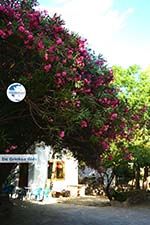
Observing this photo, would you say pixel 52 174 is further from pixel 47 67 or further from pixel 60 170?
pixel 47 67

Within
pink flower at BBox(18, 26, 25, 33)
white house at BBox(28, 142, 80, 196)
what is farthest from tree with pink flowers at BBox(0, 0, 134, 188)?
white house at BBox(28, 142, 80, 196)

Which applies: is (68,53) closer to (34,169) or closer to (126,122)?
(126,122)

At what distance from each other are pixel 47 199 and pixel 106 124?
46.1 ft

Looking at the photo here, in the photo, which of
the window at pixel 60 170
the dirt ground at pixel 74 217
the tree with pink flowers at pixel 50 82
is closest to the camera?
the tree with pink flowers at pixel 50 82

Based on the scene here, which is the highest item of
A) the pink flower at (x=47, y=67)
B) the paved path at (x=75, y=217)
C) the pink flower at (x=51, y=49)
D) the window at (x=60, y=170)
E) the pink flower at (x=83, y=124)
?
the pink flower at (x=51, y=49)

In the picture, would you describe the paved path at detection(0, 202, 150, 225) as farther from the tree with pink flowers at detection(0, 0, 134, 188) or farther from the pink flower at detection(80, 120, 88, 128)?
the pink flower at detection(80, 120, 88, 128)

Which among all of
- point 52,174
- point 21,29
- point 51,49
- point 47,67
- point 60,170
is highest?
point 21,29

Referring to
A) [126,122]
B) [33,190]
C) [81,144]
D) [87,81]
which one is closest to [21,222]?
[81,144]

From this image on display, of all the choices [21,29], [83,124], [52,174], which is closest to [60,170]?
[52,174]

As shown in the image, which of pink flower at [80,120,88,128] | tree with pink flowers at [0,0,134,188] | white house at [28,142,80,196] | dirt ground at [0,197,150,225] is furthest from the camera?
white house at [28,142,80,196]

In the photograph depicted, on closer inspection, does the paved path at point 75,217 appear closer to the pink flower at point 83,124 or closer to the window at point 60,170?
the pink flower at point 83,124

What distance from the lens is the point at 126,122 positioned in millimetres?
10023

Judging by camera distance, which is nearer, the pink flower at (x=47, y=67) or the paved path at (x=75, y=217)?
the pink flower at (x=47, y=67)

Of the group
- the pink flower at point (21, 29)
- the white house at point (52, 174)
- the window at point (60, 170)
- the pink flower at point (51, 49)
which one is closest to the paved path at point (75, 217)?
the white house at point (52, 174)
